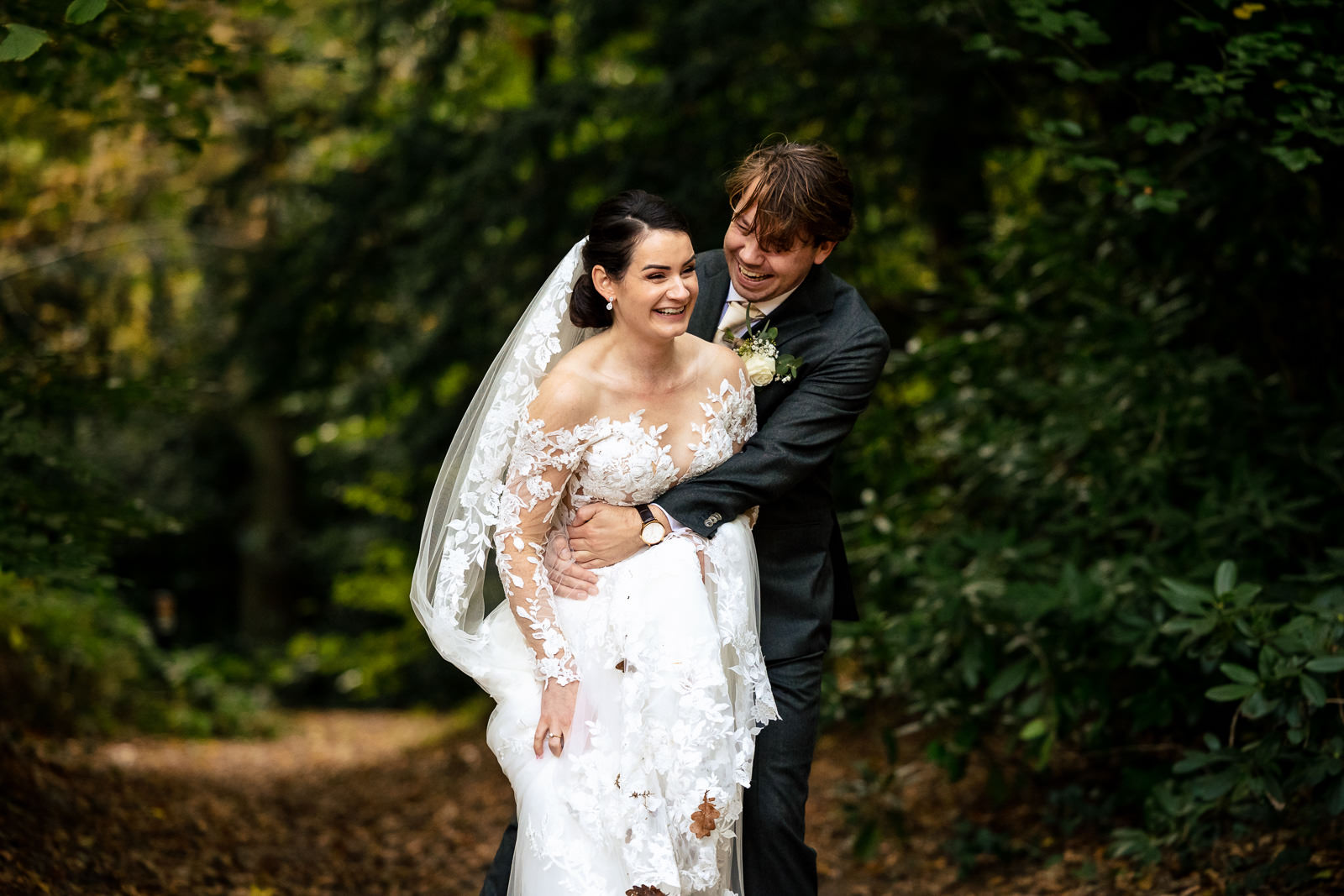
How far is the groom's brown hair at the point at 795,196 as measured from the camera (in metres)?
2.76

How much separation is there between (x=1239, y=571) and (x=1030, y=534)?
3.63 ft

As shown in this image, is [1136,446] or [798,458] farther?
[1136,446]

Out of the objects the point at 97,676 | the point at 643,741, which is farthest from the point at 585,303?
the point at 97,676

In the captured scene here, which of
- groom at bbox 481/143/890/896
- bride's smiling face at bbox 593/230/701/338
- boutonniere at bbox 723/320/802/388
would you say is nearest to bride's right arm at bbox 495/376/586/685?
groom at bbox 481/143/890/896

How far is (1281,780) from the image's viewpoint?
358cm

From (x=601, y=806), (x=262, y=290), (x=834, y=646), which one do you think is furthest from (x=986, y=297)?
(x=262, y=290)

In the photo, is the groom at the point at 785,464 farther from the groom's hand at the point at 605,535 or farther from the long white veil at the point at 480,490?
the long white veil at the point at 480,490

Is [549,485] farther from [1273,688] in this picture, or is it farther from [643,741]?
[1273,688]

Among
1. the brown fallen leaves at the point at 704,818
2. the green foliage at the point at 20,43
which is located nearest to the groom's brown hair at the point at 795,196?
the brown fallen leaves at the point at 704,818

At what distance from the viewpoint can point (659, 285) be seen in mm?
2631

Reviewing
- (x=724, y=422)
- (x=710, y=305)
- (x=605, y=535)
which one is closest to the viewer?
(x=605, y=535)

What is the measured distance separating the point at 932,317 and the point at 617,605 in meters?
3.91

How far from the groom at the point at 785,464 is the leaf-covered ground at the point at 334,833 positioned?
1628 millimetres

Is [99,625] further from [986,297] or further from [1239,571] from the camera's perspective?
[1239,571]
